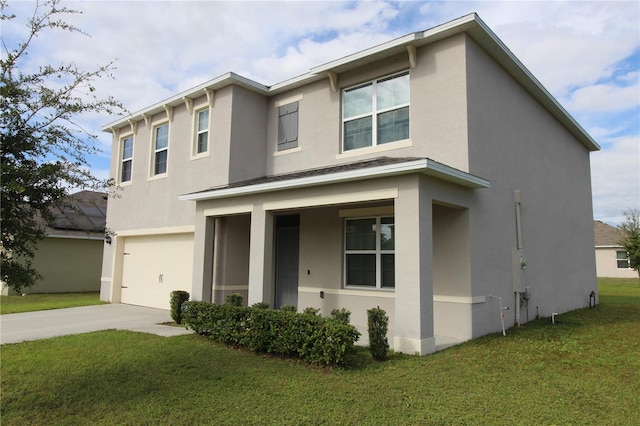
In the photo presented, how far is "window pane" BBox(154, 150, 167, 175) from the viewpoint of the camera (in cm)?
1481

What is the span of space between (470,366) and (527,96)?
8.27 metres

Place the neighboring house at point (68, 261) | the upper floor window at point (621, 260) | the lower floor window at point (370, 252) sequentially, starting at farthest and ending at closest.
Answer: the upper floor window at point (621, 260)
the neighboring house at point (68, 261)
the lower floor window at point (370, 252)

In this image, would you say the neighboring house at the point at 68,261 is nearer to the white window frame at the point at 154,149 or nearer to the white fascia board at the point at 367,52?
the white window frame at the point at 154,149

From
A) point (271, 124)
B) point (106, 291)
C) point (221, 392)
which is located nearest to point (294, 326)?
point (221, 392)

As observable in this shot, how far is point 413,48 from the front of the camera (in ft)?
32.3

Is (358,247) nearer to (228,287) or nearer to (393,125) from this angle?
(393,125)

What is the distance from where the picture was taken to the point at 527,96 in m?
12.0

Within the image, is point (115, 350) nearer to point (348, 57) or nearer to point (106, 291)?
point (348, 57)

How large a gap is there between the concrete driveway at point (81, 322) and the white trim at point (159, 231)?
245cm

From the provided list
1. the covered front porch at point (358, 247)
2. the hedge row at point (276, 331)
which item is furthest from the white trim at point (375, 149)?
the hedge row at point (276, 331)

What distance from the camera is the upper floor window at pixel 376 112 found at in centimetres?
1028

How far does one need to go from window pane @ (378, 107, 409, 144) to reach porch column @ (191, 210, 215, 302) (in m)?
4.90

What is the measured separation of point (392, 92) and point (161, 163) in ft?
27.5

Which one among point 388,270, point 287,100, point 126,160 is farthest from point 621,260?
point 126,160
